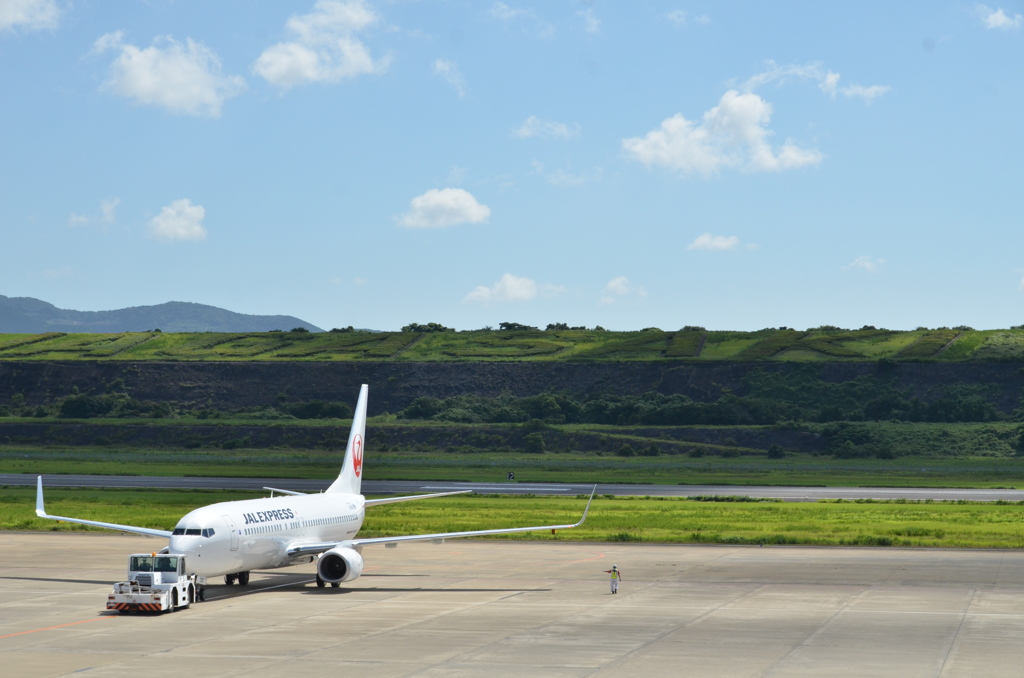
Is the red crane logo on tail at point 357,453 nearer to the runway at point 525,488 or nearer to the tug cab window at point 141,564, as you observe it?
the tug cab window at point 141,564

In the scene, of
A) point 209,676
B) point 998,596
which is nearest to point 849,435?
point 998,596

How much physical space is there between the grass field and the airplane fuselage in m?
19.0

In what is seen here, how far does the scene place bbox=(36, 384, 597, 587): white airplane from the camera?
139 ft

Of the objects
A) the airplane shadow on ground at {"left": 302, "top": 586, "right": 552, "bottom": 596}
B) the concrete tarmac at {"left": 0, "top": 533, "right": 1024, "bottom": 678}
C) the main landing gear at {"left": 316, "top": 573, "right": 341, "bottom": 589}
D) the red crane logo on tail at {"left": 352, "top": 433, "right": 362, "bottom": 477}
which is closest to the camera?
the concrete tarmac at {"left": 0, "top": 533, "right": 1024, "bottom": 678}

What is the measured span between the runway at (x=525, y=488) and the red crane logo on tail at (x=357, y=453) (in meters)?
39.2

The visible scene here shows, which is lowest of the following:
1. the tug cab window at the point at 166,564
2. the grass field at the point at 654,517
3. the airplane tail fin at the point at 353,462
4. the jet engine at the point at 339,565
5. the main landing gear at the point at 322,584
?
the grass field at the point at 654,517

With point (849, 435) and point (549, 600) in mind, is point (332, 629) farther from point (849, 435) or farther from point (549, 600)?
point (849, 435)

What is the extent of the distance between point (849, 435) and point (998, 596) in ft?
400

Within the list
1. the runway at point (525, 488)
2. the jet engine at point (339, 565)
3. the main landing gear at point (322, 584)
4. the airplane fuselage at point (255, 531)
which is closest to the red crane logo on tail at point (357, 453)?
the airplane fuselage at point (255, 531)

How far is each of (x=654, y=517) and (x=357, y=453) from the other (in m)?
30.6

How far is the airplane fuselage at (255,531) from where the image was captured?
4228cm

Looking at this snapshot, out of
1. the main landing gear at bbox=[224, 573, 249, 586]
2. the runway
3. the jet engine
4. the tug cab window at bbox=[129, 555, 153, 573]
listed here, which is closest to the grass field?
the runway

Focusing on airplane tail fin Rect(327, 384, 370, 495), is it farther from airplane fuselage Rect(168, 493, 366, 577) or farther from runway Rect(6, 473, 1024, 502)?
runway Rect(6, 473, 1024, 502)

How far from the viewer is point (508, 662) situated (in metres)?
31.9
